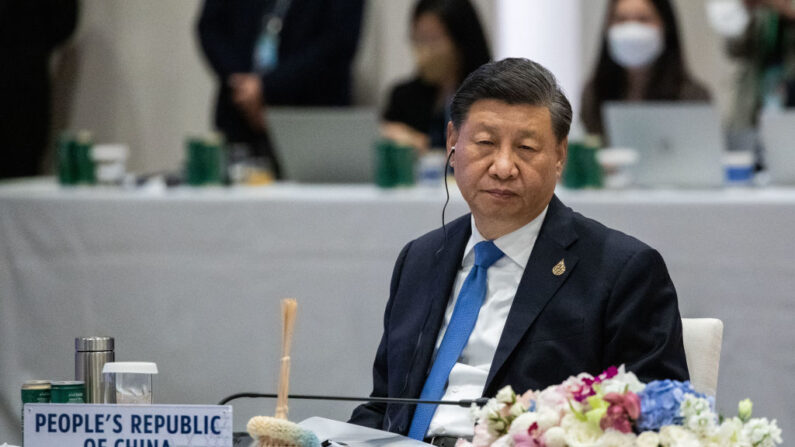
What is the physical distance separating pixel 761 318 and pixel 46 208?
2.49 metres

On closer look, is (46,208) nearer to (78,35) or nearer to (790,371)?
(790,371)

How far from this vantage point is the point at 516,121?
202 cm

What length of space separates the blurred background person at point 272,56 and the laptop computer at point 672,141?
2.11 metres

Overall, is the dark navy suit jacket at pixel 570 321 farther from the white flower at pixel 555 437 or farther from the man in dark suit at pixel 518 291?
the white flower at pixel 555 437

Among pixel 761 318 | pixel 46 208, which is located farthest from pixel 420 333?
pixel 46 208

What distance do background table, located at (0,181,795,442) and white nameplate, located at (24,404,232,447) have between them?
206 cm

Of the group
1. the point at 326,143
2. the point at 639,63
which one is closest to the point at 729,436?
the point at 326,143

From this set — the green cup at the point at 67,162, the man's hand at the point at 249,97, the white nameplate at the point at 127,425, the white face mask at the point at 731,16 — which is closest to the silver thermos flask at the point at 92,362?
the white nameplate at the point at 127,425

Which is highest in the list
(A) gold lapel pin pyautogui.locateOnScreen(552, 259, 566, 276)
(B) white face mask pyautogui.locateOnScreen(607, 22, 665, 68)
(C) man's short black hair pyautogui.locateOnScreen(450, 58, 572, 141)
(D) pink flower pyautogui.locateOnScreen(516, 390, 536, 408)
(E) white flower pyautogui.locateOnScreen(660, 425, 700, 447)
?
(B) white face mask pyautogui.locateOnScreen(607, 22, 665, 68)

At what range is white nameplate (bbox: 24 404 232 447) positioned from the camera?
161 centimetres

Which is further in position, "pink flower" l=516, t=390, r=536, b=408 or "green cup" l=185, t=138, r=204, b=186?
"green cup" l=185, t=138, r=204, b=186

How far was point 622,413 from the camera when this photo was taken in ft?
4.60

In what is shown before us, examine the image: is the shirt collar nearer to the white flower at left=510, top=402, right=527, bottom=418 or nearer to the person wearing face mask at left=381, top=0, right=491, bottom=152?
the white flower at left=510, top=402, right=527, bottom=418

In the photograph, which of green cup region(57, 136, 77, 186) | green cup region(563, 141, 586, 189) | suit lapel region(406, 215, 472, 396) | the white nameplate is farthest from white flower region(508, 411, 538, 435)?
green cup region(57, 136, 77, 186)
